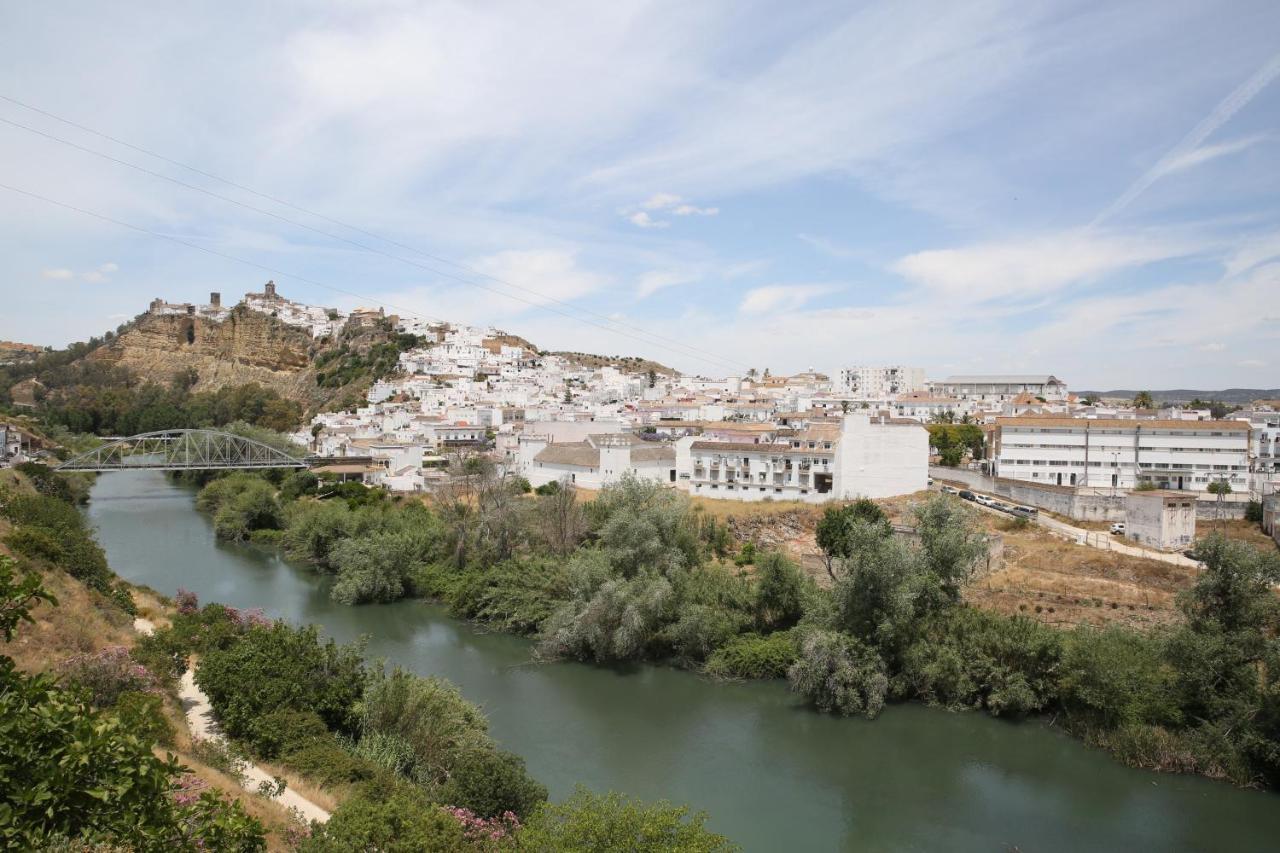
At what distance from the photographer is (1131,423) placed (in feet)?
96.5

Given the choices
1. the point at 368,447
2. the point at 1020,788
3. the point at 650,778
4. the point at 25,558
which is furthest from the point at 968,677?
the point at 368,447

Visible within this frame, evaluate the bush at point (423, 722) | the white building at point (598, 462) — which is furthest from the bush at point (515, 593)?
the white building at point (598, 462)

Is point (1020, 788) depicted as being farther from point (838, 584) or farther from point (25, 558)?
point (25, 558)

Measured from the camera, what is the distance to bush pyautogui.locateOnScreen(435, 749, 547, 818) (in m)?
8.55

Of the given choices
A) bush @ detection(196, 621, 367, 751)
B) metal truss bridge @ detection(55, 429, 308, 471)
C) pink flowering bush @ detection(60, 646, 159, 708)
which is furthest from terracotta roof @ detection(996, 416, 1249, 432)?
metal truss bridge @ detection(55, 429, 308, 471)

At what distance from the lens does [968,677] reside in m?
13.7

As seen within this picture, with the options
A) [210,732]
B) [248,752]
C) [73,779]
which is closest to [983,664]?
[248,752]

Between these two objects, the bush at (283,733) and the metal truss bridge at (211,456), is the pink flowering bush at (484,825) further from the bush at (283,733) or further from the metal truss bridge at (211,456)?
the metal truss bridge at (211,456)

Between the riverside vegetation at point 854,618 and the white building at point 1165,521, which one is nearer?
the riverside vegetation at point 854,618

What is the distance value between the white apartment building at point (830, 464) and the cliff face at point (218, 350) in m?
59.0

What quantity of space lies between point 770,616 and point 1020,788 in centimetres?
599

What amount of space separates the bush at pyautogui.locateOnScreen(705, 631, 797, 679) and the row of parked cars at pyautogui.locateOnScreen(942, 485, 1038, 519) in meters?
10.8

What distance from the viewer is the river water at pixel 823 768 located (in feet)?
34.1

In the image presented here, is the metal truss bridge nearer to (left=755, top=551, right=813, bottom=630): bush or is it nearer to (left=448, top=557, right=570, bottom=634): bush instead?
(left=448, top=557, right=570, bottom=634): bush
